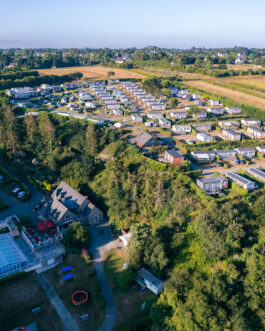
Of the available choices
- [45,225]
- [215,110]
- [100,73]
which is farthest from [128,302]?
[100,73]

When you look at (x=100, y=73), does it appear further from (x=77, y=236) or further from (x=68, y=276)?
(x=68, y=276)

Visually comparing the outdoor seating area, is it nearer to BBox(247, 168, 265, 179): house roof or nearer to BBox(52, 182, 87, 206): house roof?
BBox(52, 182, 87, 206): house roof

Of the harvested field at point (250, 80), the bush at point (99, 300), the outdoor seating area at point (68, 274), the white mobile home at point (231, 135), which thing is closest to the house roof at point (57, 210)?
the outdoor seating area at point (68, 274)

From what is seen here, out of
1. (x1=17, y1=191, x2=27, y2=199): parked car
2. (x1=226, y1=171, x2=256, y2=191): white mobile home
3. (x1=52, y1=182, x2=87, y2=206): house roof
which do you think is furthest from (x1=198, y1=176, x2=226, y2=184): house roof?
(x1=17, y1=191, x2=27, y2=199): parked car

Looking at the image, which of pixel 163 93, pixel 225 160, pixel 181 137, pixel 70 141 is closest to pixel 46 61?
pixel 163 93

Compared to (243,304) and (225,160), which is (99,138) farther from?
(243,304)

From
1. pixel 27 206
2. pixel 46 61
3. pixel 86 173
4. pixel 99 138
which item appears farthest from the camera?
pixel 46 61

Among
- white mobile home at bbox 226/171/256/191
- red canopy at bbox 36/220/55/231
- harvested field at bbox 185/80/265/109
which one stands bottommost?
red canopy at bbox 36/220/55/231

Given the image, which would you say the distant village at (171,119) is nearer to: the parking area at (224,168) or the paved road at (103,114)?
the parking area at (224,168)
